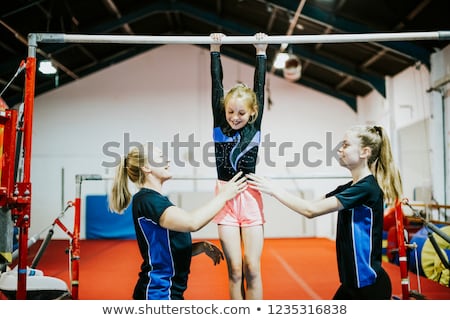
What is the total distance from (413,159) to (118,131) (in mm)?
6414

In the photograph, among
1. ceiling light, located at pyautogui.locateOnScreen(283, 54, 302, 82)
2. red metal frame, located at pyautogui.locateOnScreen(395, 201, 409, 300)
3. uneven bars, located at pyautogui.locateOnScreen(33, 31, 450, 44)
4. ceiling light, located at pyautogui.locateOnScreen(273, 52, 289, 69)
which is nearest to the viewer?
uneven bars, located at pyautogui.locateOnScreen(33, 31, 450, 44)

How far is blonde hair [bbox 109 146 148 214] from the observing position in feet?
8.32

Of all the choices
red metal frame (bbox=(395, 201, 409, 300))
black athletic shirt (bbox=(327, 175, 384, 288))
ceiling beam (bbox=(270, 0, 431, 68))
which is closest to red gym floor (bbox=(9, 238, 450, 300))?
red metal frame (bbox=(395, 201, 409, 300))

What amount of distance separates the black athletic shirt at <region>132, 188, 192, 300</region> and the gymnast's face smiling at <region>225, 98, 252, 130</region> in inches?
25.0

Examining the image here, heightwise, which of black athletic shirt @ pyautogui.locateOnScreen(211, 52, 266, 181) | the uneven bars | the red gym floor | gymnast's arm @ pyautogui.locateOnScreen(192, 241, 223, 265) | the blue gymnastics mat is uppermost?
the uneven bars

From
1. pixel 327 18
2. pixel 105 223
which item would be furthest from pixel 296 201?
pixel 105 223

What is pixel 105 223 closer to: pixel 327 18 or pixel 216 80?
pixel 327 18

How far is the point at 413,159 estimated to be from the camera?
7.64 metres

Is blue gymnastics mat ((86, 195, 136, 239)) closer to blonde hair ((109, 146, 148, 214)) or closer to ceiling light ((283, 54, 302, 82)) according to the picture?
ceiling light ((283, 54, 302, 82))

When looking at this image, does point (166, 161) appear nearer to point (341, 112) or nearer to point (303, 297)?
point (303, 297)

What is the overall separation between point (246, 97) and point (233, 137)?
267 mm

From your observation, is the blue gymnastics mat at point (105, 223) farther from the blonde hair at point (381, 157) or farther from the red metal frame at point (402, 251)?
the blonde hair at point (381, 157)

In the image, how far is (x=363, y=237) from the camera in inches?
99.7

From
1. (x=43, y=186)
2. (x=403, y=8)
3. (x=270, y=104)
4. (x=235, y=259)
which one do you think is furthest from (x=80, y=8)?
(x=235, y=259)
